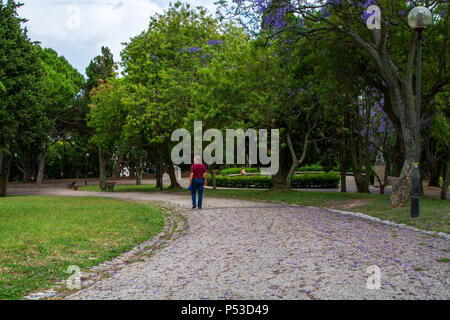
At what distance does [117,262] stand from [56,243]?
1682mm

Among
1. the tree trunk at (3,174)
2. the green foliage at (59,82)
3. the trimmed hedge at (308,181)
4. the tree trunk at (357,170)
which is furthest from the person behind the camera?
the green foliage at (59,82)

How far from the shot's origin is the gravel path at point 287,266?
4.14 metres

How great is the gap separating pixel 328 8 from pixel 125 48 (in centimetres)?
1736

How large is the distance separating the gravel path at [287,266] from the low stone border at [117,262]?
18 centimetres

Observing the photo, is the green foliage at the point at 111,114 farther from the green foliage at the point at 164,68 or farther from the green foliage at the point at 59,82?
the green foliage at the point at 59,82

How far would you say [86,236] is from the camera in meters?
7.79

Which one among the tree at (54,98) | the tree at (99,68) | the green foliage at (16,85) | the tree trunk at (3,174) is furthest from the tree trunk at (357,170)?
the tree at (99,68)

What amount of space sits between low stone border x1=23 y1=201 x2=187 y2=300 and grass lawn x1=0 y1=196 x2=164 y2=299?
0.14m

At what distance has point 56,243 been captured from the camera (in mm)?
6965

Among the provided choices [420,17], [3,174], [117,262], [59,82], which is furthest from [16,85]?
[420,17]

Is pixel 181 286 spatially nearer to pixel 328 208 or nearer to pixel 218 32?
pixel 328 208

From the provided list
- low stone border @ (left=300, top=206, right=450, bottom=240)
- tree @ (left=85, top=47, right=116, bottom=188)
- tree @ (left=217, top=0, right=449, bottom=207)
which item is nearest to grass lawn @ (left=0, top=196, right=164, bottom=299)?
low stone border @ (left=300, top=206, right=450, bottom=240)

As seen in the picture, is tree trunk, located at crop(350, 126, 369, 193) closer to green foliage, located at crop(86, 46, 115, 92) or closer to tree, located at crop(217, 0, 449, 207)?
tree, located at crop(217, 0, 449, 207)

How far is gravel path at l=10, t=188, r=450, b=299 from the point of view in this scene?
4141 millimetres
